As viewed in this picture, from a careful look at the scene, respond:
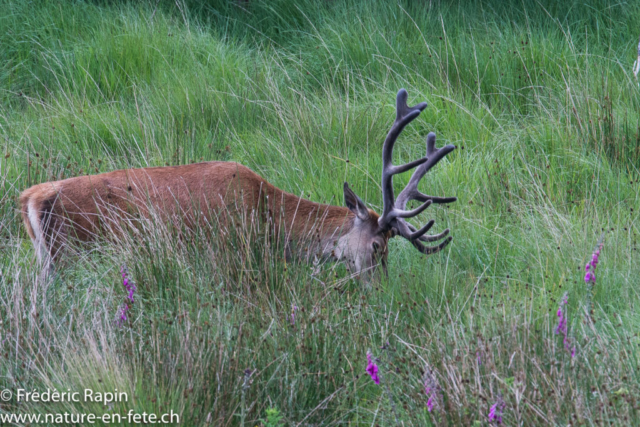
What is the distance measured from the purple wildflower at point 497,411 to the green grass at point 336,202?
0.11ft

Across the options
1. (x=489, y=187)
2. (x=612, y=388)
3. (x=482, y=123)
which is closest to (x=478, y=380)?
(x=612, y=388)

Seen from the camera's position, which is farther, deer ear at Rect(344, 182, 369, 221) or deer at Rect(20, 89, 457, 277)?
deer ear at Rect(344, 182, 369, 221)

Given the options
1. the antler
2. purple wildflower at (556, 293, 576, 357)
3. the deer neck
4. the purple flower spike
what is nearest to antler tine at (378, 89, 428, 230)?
the antler

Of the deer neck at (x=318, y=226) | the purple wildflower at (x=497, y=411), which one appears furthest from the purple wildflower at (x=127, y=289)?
the purple wildflower at (x=497, y=411)

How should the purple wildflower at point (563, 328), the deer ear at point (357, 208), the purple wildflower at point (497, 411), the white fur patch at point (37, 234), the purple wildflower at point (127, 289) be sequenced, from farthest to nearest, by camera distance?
the deer ear at point (357, 208) < the white fur patch at point (37, 234) < the purple wildflower at point (127, 289) < the purple wildflower at point (563, 328) < the purple wildflower at point (497, 411)

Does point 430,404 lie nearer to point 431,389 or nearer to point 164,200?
point 431,389

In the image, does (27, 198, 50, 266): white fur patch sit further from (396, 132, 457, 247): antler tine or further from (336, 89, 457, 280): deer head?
(396, 132, 457, 247): antler tine

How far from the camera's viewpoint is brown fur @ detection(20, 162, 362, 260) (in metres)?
4.46

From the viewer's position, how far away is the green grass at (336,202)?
2.92 m

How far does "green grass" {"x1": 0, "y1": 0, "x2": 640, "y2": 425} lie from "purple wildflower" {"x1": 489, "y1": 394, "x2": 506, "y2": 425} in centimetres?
3

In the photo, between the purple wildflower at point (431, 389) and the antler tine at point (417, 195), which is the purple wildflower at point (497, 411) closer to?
the purple wildflower at point (431, 389)

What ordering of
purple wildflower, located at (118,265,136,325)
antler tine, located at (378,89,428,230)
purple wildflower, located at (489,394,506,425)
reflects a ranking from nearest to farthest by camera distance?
purple wildflower, located at (489,394,506,425) → purple wildflower, located at (118,265,136,325) → antler tine, located at (378,89,428,230)

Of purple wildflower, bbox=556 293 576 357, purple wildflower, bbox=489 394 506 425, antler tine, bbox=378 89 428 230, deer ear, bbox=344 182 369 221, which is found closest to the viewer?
purple wildflower, bbox=489 394 506 425

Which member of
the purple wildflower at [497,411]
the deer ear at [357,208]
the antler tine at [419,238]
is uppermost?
the purple wildflower at [497,411]
